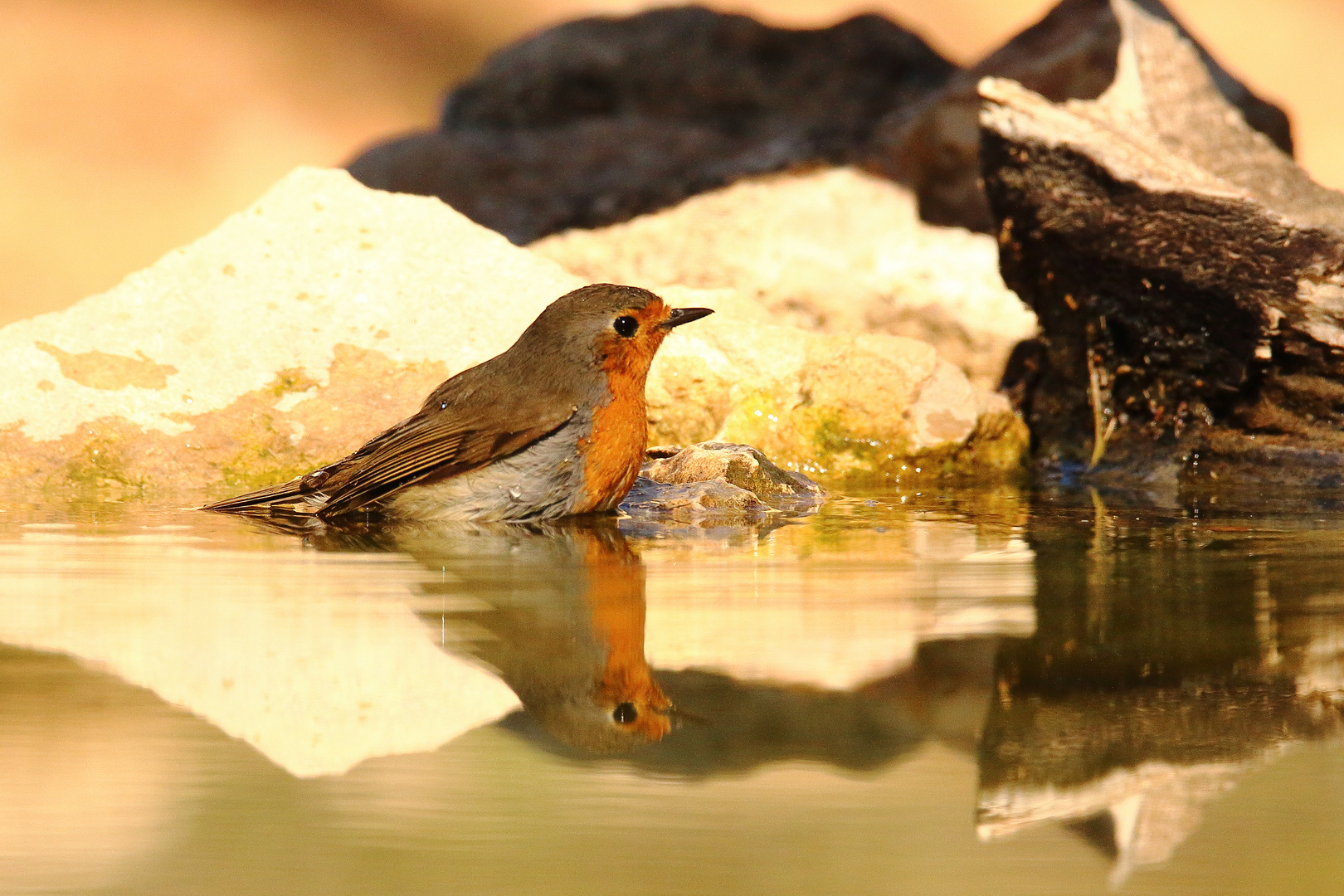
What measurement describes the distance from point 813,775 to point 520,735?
43cm

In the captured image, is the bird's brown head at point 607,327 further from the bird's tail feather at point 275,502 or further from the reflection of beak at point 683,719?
the reflection of beak at point 683,719

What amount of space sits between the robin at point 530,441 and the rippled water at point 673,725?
83 centimetres

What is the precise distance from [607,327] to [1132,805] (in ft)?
9.90

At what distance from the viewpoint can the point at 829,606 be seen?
120 inches

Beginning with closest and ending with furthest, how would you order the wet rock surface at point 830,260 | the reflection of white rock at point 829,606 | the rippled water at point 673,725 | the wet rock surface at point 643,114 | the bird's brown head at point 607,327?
the rippled water at point 673,725
the reflection of white rock at point 829,606
the bird's brown head at point 607,327
the wet rock surface at point 830,260
the wet rock surface at point 643,114

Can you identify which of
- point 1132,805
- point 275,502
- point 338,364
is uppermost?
point 338,364

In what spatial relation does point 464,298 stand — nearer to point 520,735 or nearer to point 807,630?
point 807,630

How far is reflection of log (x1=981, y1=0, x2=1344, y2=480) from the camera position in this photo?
5.63m

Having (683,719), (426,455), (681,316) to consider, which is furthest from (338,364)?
(683,719)

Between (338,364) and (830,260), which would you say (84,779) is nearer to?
(338,364)

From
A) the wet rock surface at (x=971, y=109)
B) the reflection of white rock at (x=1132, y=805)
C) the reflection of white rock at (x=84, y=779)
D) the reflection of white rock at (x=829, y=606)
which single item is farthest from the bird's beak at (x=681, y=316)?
the wet rock surface at (x=971, y=109)

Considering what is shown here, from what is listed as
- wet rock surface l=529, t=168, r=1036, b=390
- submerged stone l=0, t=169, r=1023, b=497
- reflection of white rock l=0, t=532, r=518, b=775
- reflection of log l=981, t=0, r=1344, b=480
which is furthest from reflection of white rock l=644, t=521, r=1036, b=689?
wet rock surface l=529, t=168, r=1036, b=390

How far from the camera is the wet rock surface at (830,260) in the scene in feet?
24.7

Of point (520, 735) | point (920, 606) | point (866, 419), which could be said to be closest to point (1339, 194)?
point (866, 419)
